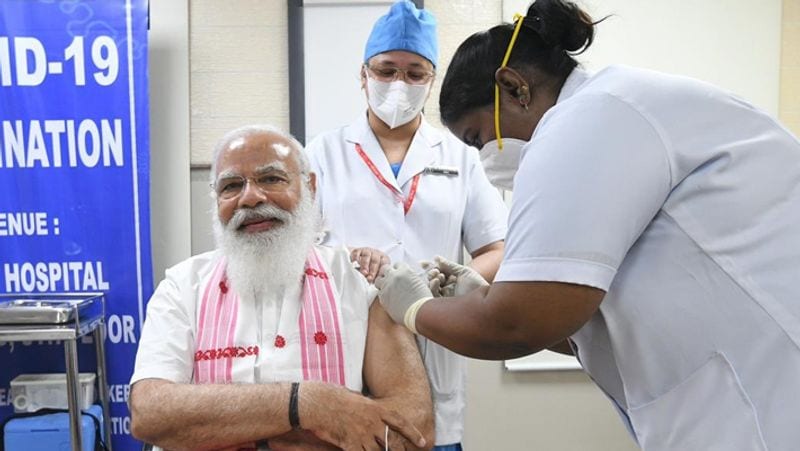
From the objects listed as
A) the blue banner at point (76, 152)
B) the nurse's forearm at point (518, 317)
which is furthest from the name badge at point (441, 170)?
the blue banner at point (76, 152)

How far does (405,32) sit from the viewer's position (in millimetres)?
2061

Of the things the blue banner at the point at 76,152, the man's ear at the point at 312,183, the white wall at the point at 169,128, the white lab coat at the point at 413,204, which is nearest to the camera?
the man's ear at the point at 312,183

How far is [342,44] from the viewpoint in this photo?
3.08 metres

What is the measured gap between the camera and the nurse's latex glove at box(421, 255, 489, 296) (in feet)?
5.46

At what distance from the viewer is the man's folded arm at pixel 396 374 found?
1658mm

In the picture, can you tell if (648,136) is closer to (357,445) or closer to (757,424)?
(757,424)

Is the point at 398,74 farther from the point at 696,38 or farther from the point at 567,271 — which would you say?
the point at 696,38

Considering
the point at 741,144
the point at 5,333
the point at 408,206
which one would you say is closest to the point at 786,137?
the point at 741,144

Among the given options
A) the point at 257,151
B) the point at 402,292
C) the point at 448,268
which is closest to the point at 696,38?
the point at 448,268

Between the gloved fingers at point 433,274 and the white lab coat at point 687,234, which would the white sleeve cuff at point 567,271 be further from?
the gloved fingers at point 433,274

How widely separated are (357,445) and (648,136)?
993mm

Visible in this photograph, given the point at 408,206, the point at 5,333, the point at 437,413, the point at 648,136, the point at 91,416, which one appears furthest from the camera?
the point at 91,416

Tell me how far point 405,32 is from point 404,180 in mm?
450

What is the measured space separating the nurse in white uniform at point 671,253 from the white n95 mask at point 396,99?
1.10 meters
